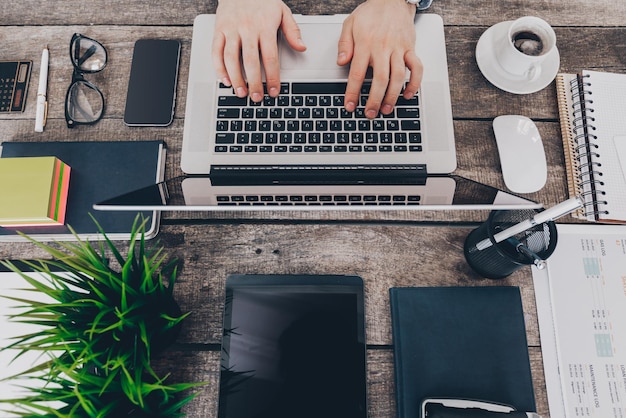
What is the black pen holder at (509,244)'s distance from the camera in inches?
26.5

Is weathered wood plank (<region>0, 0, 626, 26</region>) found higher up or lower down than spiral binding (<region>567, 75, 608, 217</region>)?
higher up

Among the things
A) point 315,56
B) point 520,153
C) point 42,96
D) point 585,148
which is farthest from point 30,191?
point 585,148

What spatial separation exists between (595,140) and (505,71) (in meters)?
0.21

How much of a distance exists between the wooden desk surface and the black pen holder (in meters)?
0.06

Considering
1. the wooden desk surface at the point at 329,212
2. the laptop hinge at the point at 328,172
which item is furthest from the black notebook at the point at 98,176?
the laptop hinge at the point at 328,172

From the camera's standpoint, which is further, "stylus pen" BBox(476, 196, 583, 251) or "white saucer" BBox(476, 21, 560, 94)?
"white saucer" BBox(476, 21, 560, 94)

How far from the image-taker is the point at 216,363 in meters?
0.78

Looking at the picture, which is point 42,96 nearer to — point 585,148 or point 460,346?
point 460,346

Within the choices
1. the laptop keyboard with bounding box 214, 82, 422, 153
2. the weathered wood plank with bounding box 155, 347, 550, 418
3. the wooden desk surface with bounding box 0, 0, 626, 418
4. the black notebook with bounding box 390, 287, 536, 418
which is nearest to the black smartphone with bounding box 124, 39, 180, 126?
the wooden desk surface with bounding box 0, 0, 626, 418

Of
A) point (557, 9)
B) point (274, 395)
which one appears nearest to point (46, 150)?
point (274, 395)

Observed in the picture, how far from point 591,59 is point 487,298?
552 millimetres

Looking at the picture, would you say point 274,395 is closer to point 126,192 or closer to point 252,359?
point 252,359

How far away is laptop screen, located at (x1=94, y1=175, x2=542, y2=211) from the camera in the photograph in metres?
0.76

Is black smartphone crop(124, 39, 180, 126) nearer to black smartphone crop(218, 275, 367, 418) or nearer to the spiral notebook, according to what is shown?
black smartphone crop(218, 275, 367, 418)
